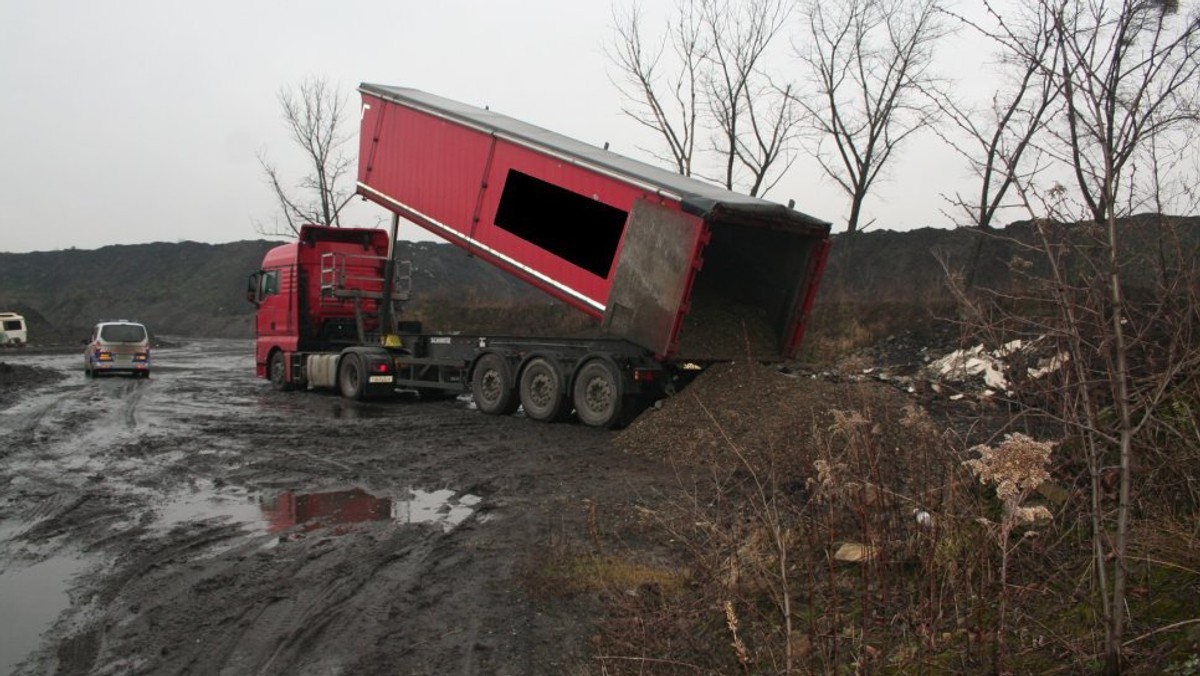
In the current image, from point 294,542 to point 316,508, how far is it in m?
1.23

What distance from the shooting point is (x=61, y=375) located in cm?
2495

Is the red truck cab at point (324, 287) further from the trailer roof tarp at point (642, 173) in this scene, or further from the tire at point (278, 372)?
the trailer roof tarp at point (642, 173)

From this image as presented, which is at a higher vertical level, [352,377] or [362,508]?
[352,377]

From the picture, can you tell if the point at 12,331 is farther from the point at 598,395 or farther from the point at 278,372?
the point at 598,395

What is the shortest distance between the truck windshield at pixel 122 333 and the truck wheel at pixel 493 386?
14126 millimetres

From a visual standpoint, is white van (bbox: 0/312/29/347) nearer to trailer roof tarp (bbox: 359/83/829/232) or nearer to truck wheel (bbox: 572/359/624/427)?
trailer roof tarp (bbox: 359/83/829/232)

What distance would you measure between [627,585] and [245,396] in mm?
15515

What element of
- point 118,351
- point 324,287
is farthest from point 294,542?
point 118,351

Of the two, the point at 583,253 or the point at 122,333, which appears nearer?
the point at 583,253

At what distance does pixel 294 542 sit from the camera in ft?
21.7

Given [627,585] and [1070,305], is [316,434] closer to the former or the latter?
[627,585]

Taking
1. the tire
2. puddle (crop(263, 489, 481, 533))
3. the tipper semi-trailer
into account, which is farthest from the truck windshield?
puddle (crop(263, 489, 481, 533))

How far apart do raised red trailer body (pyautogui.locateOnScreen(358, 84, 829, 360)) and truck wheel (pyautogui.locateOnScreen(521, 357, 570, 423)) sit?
119 cm

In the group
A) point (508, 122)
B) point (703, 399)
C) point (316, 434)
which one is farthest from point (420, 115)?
point (703, 399)
